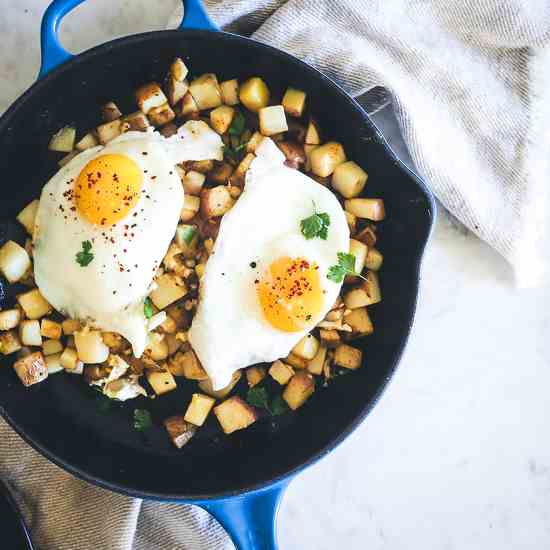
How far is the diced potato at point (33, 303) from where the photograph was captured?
1.55 metres

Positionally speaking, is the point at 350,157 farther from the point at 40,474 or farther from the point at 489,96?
the point at 40,474

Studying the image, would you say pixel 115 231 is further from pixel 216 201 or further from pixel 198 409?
pixel 198 409

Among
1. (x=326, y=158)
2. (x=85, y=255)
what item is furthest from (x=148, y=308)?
(x=326, y=158)

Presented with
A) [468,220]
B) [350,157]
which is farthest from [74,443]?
[468,220]

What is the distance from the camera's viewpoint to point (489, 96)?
161 centimetres

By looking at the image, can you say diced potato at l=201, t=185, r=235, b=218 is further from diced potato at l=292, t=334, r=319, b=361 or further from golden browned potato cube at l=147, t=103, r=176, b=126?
diced potato at l=292, t=334, r=319, b=361

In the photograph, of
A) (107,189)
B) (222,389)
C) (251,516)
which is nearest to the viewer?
(107,189)

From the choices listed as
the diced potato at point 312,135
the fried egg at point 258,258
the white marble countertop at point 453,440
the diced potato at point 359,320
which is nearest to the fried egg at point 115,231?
the fried egg at point 258,258

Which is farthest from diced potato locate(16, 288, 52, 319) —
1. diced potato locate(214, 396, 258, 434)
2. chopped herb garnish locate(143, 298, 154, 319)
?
diced potato locate(214, 396, 258, 434)

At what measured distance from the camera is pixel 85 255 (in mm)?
1455

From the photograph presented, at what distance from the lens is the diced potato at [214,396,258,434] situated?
5.16ft

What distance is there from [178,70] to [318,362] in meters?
0.71

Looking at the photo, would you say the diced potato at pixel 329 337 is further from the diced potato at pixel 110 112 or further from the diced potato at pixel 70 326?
the diced potato at pixel 110 112

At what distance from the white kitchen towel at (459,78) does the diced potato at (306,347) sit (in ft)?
1.43
